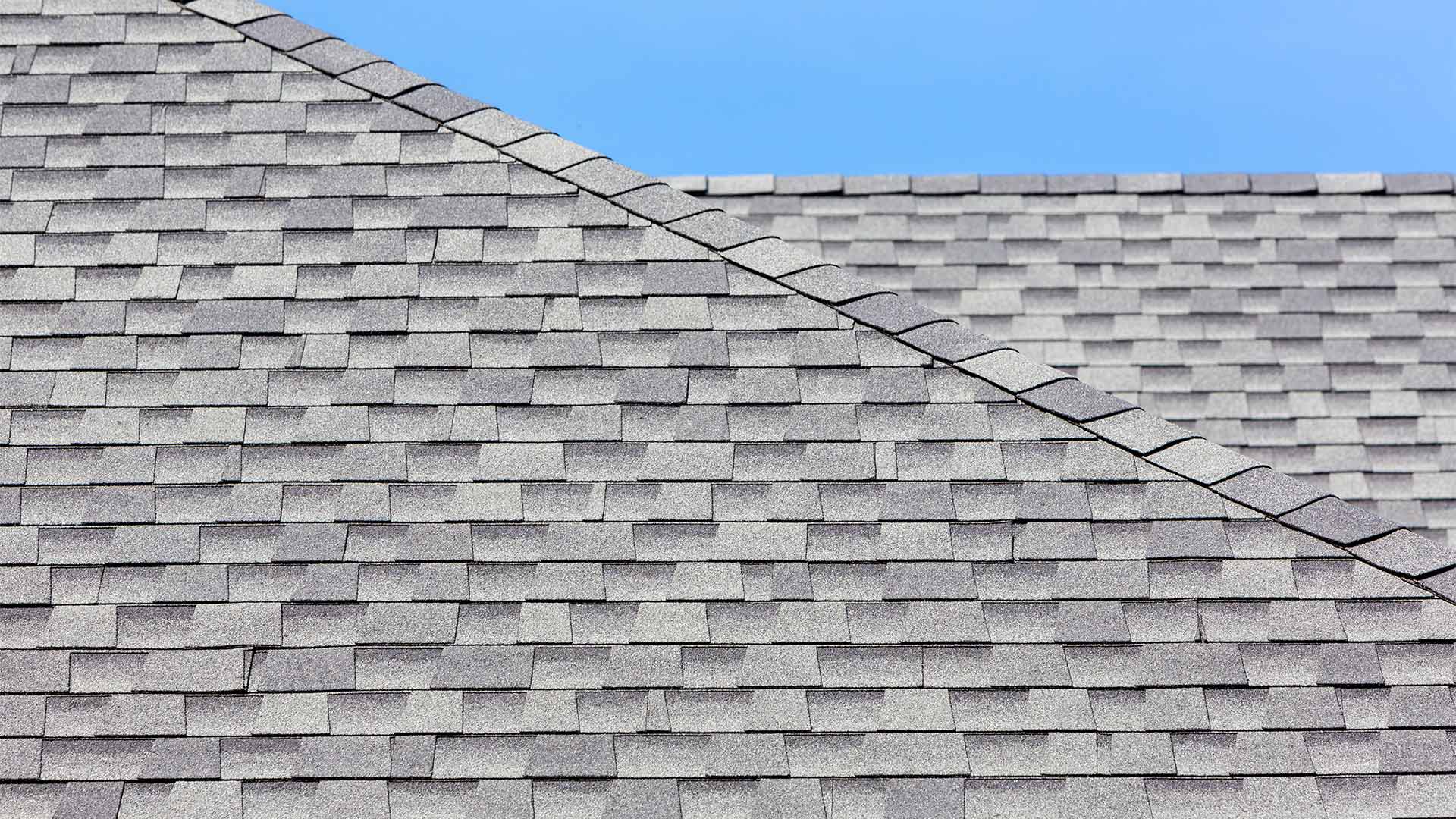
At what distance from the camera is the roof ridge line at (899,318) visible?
625 cm

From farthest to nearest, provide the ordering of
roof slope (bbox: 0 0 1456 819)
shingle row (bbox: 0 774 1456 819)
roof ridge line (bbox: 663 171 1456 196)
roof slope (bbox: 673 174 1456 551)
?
Result: roof ridge line (bbox: 663 171 1456 196) → roof slope (bbox: 673 174 1456 551) → roof slope (bbox: 0 0 1456 819) → shingle row (bbox: 0 774 1456 819)

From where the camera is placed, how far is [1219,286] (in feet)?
35.4

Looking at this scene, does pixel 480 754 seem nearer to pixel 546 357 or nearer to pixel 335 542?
pixel 335 542

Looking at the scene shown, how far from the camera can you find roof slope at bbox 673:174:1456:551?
9.84m

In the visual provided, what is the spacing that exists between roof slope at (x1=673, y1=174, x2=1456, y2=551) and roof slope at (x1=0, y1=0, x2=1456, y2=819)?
378cm

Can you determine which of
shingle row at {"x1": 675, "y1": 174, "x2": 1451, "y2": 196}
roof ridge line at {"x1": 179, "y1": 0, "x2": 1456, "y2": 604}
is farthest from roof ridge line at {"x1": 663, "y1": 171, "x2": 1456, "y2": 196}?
roof ridge line at {"x1": 179, "y1": 0, "x2": 1456, "y2": 604}

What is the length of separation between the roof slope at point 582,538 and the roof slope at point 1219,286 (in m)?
3.78

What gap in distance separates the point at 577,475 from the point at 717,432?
596mm

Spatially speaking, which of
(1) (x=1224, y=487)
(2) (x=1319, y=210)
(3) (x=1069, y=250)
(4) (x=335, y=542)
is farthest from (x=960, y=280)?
(4) (x=335, y=542)

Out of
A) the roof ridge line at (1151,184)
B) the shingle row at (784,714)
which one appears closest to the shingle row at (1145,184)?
the roof ridge line at (1151,184)

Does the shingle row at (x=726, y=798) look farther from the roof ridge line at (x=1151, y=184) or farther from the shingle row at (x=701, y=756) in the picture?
the roof ridge line at (x=1151, y=184)

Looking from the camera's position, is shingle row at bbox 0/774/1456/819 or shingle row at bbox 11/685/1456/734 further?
shingle row at bbox 11/685/1456/734

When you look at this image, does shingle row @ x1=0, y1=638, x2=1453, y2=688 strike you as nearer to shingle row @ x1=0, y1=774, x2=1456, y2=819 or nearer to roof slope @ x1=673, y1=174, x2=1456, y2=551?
shingle row @ x1=0, y1=774, x2=1456, y2=819

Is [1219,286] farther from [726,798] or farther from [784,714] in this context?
[726,798]
